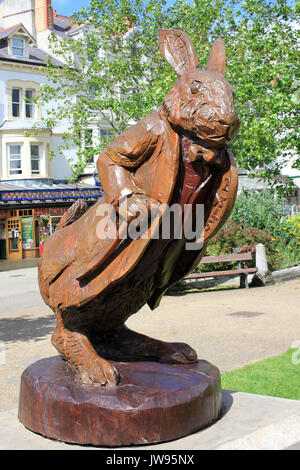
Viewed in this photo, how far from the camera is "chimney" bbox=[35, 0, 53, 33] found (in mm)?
32656

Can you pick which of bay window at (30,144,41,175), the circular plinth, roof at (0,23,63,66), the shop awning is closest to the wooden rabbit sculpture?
the circular plinth

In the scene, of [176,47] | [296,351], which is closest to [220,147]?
[176,47]

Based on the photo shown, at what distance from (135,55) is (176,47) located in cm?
1922

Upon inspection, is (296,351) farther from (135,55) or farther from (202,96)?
(135,55)

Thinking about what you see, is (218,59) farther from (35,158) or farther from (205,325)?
(35,158)

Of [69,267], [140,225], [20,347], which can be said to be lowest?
[20,347]

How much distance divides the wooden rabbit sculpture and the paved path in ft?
8.38

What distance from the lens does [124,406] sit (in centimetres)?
315

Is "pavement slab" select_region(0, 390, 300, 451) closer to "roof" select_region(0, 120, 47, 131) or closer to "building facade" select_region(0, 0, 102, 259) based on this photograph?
"building facade" select_region(0, 0, 102, 259)

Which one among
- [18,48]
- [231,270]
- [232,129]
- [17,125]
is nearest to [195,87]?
[232,129]

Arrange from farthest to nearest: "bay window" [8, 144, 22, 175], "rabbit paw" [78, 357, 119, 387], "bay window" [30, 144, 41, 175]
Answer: "bay window" [30, 144, 41, 175] → "bay window" [8, 144, 22, 175] → "rabbit paw" [78, 357, 119, 387]

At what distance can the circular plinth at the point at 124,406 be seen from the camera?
10.4 feet

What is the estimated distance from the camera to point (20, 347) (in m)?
8.35

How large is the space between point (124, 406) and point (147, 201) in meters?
1.16
